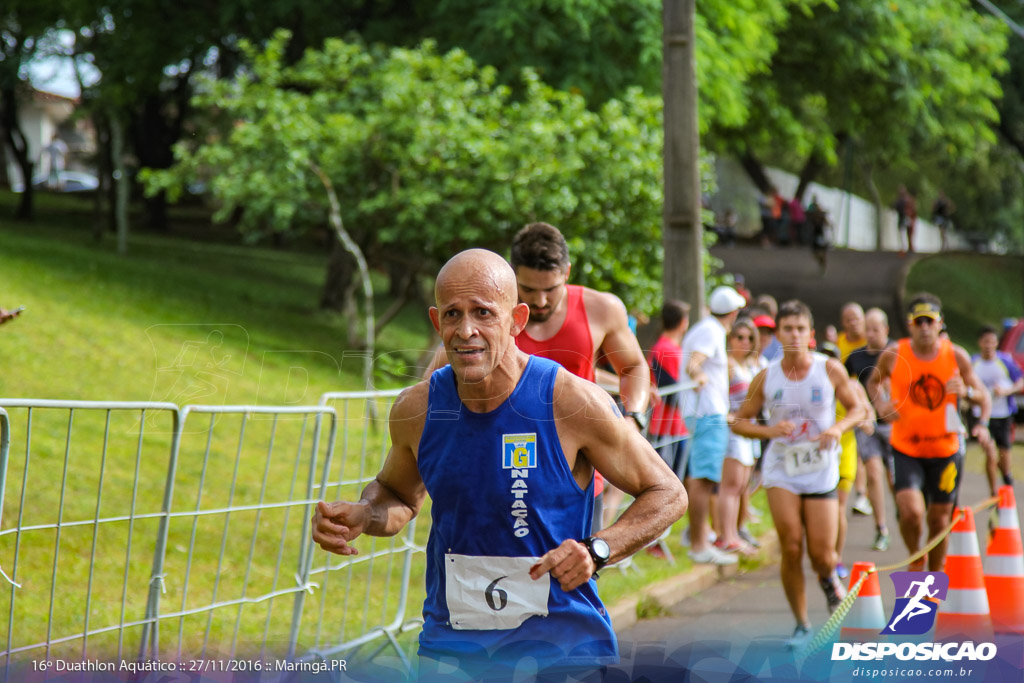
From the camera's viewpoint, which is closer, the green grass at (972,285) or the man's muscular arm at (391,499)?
the man's muscular arm at (391,499)

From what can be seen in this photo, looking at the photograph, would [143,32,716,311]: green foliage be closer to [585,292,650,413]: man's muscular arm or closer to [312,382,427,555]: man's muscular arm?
[585,292,650,413]: man's muscular arm

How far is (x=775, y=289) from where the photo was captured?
31.0m

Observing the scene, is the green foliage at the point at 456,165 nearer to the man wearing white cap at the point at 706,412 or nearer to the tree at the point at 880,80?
the man wearing white cap at the point at 706,412

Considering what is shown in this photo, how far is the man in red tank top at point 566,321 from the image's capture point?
196 inches

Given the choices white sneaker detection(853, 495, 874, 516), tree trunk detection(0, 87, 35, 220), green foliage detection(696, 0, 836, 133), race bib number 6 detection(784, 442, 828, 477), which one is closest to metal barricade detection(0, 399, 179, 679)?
race bib number 6 detection(784, 442, 828, 477)

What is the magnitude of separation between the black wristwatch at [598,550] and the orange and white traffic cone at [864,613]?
320 centimetres

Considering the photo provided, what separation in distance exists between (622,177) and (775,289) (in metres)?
→ 16.4

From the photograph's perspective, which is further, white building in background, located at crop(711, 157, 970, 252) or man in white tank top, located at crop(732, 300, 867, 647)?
white building in background, located at crop(711, 157, 970, 252)

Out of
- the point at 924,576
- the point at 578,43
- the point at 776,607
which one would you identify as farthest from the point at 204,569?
the point at 578,43

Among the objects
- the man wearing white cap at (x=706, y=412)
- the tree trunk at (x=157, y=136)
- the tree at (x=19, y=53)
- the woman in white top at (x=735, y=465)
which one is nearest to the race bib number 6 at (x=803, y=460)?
the man wearing white cap at (x=706, y=412)

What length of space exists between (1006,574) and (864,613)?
1.66m

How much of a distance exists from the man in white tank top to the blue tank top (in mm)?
3608

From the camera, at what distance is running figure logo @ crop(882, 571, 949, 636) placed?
574 cm

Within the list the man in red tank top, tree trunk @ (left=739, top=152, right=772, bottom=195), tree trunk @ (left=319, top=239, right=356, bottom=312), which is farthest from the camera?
tree trunk @ (left=739, top=152, right=772, bottom=195)
